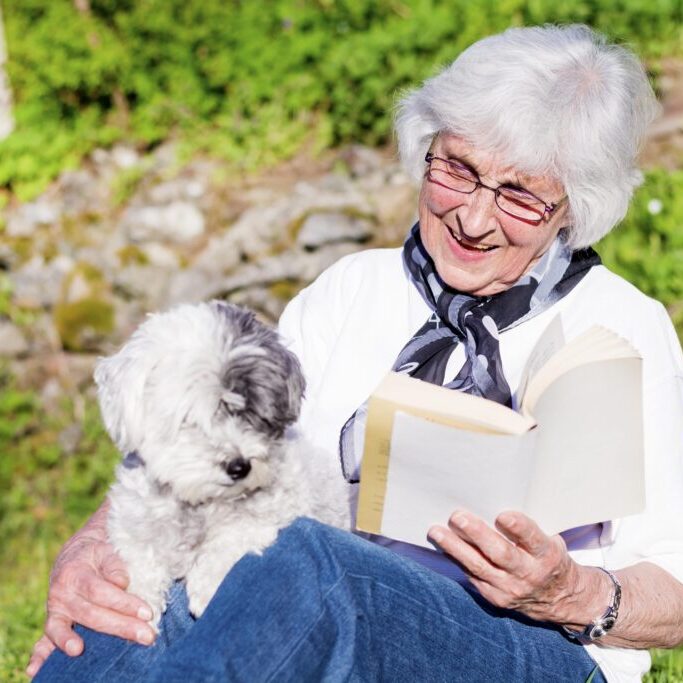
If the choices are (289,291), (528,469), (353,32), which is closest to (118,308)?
(289,291)

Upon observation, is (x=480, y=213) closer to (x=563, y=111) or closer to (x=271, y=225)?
(x=563, y=111)

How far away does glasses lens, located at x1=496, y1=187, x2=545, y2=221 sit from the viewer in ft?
8.75

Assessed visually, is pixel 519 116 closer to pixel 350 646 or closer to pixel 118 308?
pixel 350 646

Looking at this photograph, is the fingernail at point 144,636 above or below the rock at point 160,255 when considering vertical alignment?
above

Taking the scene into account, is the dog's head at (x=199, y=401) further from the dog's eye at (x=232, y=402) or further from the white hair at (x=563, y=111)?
the white hair at (x=563, y=111)

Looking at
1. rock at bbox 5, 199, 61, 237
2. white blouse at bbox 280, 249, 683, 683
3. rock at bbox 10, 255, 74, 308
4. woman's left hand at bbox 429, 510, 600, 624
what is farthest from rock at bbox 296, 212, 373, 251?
woman's left hand at bbox 429, 510, 600, 624

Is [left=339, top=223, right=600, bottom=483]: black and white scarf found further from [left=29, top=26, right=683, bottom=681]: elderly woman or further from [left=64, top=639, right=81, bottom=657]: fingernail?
[left=64, top=639, right=81, bottom=657]: fingernail

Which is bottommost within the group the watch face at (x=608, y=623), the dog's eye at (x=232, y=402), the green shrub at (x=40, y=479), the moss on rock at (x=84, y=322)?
the green shrub at (x=40, y=479)

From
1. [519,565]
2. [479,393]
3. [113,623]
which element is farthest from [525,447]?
[113,623]

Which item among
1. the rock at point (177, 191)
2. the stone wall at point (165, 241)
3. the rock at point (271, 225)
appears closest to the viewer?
the stone wall at point (165, 241)

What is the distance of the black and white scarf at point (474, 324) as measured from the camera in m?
2.61

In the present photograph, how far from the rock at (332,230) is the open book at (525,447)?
12.3 ft

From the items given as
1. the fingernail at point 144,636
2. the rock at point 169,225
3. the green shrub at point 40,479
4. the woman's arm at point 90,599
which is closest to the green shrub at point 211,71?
the rock at point 169,225

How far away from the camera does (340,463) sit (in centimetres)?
273
